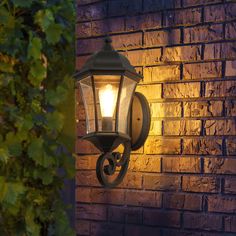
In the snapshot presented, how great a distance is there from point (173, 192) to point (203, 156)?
→ 211 millimetres

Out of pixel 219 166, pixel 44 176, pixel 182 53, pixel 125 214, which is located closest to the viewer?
pixel 219 166

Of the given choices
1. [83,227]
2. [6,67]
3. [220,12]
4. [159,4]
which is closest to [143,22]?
[159,4]

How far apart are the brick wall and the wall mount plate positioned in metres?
0.06

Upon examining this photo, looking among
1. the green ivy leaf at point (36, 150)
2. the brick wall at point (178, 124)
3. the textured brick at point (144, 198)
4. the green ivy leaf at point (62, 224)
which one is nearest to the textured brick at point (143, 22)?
the brick wall at point (178, 124)

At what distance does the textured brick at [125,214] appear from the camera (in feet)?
8.31

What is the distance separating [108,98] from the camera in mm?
2285

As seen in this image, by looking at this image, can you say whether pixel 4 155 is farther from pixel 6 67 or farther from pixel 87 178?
pixel 87 178

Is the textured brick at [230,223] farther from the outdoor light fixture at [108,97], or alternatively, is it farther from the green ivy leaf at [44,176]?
the green ivy leaf at [44,176]

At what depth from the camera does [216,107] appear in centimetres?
237

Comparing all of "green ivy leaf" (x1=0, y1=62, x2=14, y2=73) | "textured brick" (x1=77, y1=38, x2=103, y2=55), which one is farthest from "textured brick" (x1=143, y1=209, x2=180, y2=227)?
"green ivy leaf" (x1=0, y1=62, x2=14, y2=73)

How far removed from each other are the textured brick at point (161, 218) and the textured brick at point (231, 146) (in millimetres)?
358

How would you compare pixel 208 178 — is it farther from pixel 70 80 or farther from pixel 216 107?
pixel 70 80

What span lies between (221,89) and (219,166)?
33cm

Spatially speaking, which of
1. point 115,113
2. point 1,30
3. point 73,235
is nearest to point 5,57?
point 1,30
